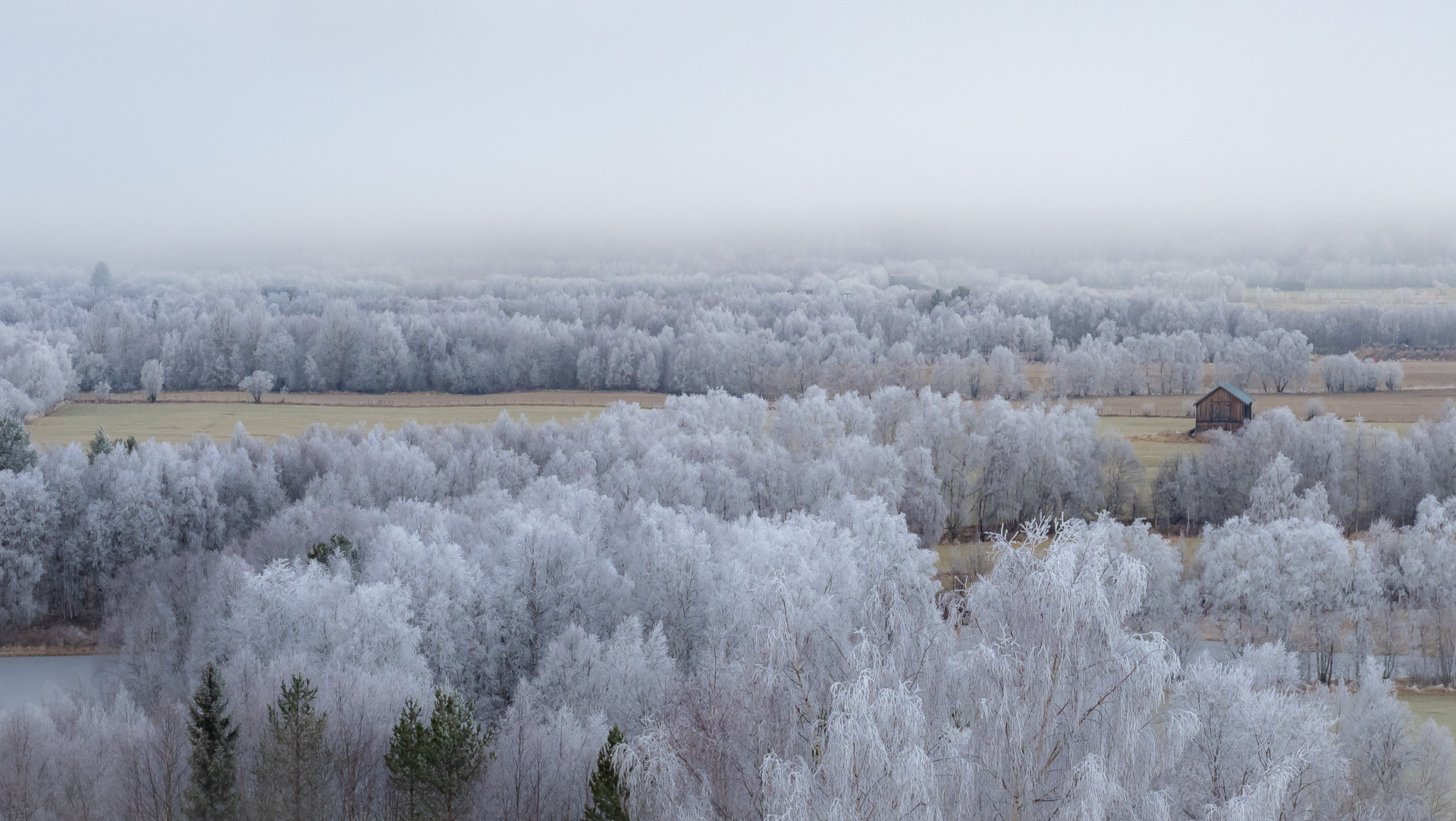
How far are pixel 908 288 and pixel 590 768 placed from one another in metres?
116

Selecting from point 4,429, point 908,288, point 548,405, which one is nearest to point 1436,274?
point 908,288

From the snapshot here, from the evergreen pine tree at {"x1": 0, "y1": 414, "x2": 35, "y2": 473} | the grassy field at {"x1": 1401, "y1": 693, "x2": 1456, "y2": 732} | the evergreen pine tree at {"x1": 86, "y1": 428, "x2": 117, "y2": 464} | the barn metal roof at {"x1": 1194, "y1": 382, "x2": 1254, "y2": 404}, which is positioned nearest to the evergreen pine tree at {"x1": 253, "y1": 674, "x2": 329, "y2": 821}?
the grassy field at {"x1": 1401, "y1": 693, "x2": 1456, "y2": 732}

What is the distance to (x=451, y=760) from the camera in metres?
21.5

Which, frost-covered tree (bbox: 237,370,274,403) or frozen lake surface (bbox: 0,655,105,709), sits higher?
frost-covered tree (bbox: 237,370,274,403)

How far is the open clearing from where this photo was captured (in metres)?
64.2

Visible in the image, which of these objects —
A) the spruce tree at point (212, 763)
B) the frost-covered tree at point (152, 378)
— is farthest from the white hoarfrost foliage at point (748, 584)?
the spruce tree at point (212, 763)

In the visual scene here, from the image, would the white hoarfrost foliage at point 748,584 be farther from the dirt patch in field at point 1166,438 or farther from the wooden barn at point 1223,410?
the wooden barn at point 1223,410

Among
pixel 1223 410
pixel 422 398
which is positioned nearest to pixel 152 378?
pixel 422 398

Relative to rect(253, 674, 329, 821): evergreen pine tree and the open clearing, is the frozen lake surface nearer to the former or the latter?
rect(253, 674, 329, 821): evergreen pine tree

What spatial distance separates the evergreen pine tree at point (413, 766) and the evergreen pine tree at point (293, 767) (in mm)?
1608

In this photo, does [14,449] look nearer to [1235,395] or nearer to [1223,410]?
[1223,410]

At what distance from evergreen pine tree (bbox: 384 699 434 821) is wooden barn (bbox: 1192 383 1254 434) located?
57.7 m

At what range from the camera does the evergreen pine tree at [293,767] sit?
22.0 m

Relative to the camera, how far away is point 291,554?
4222cm
